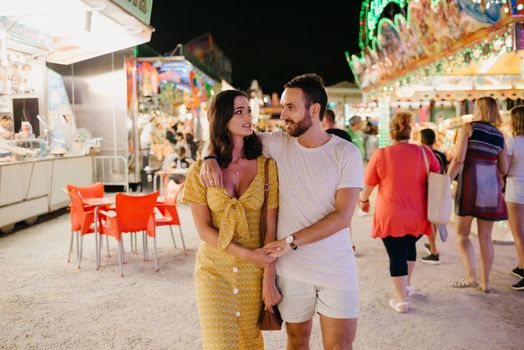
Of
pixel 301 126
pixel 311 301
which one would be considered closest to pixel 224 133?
pixel 301 126

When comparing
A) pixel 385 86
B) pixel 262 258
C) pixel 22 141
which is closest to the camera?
pixel 262 258

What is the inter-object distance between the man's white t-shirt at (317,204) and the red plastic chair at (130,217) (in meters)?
3.38

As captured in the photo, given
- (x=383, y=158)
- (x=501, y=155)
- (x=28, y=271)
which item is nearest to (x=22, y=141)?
(x=28, y=271)

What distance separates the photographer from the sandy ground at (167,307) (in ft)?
12.2

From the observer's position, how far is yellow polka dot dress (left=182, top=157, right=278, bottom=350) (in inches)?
88.6

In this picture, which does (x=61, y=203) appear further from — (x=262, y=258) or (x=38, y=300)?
(x=262, y=258)

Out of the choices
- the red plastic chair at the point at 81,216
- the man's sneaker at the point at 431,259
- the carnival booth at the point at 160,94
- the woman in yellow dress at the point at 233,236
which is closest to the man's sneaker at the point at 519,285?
the man's sneaker at the point at 431,259

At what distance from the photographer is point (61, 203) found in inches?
376

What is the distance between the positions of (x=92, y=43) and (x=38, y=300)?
6877mm

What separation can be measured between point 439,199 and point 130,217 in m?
3.40

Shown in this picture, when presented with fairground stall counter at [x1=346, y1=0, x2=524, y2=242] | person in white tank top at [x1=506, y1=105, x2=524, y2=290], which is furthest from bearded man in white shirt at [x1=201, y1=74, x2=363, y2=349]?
fairground stall counter at [x1=346, y1=0, x2=524, y2=242]

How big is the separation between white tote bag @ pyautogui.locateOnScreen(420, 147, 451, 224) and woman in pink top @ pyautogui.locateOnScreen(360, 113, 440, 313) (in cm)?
9

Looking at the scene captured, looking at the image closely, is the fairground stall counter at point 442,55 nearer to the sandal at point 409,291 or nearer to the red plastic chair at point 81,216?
the sandal at point 409,291

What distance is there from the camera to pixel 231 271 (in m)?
2.31
